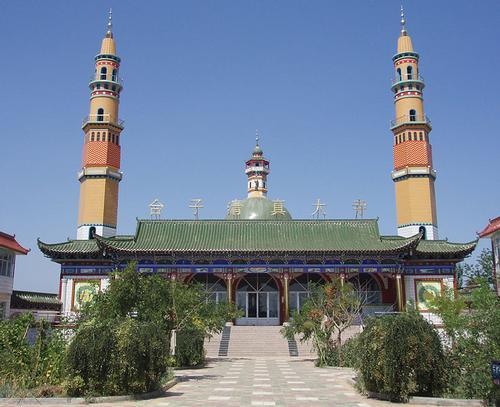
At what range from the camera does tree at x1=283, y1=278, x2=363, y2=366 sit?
75.7 ft

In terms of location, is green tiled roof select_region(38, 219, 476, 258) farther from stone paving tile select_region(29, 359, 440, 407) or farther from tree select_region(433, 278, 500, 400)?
tree select_region(433, 278, 500, 400)

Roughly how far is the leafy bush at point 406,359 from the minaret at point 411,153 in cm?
3085

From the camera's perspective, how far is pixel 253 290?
136ft

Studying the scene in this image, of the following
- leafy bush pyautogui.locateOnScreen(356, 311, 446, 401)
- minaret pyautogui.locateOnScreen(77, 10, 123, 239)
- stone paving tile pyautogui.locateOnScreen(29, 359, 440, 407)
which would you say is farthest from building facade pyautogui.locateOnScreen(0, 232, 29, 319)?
leafy bush pyautogui.locateOnScreen(356, 311, 446, 401)

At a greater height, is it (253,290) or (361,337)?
(253,290)

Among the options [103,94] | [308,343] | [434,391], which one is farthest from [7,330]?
A: [103,94]

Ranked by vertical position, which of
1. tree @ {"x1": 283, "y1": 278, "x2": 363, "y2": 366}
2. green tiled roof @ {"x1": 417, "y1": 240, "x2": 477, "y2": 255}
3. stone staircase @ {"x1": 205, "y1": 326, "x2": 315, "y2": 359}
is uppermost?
green tiled roof @ {"x1": 417, "y1": 240, "x2": 477, "y2": 255}

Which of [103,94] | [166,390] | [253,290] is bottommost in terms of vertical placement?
[166,390]

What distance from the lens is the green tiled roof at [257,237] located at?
38781 millimetres

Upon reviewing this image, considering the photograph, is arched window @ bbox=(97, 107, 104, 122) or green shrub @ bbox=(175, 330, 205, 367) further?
arched window @ bbox=(97, 107, 104, 122)

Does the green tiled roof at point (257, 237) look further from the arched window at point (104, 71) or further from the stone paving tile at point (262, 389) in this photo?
the stone paving tile at point (262, 389)

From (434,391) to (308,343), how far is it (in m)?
18.3

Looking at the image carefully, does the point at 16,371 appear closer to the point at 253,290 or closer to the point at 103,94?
the point at 253,290

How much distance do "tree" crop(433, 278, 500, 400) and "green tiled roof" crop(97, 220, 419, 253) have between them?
24.5 metres
